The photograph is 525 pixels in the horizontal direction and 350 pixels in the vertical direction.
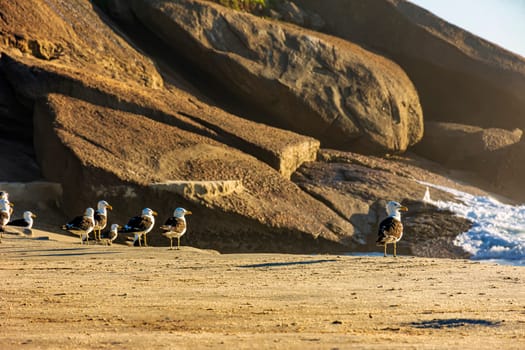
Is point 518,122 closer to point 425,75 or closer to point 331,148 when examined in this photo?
point 425,75

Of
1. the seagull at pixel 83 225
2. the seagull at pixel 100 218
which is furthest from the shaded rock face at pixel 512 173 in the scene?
the seagull at pixel 83 225

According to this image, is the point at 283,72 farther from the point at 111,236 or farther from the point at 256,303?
the point at 256,303

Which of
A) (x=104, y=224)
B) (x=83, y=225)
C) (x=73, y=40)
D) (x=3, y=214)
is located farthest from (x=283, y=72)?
(x=3, y=214)

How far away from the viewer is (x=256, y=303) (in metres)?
9.71

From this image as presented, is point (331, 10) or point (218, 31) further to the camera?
point (331, 10)

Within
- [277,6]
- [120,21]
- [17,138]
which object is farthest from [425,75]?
[17,138]

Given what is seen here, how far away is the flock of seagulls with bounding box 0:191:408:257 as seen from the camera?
18359 millimetres

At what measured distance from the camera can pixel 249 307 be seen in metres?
9.37

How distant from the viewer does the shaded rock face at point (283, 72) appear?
99.6 ft

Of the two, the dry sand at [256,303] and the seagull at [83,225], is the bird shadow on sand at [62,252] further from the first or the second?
the seagull at [83,225]

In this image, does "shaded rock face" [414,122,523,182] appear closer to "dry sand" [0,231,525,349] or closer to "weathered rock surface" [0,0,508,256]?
"weathered rock surface" [0,0,508,256]

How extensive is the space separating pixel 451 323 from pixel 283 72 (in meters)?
22.7

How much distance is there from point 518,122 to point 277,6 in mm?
11215

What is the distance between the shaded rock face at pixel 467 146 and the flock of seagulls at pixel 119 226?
13363 mm
